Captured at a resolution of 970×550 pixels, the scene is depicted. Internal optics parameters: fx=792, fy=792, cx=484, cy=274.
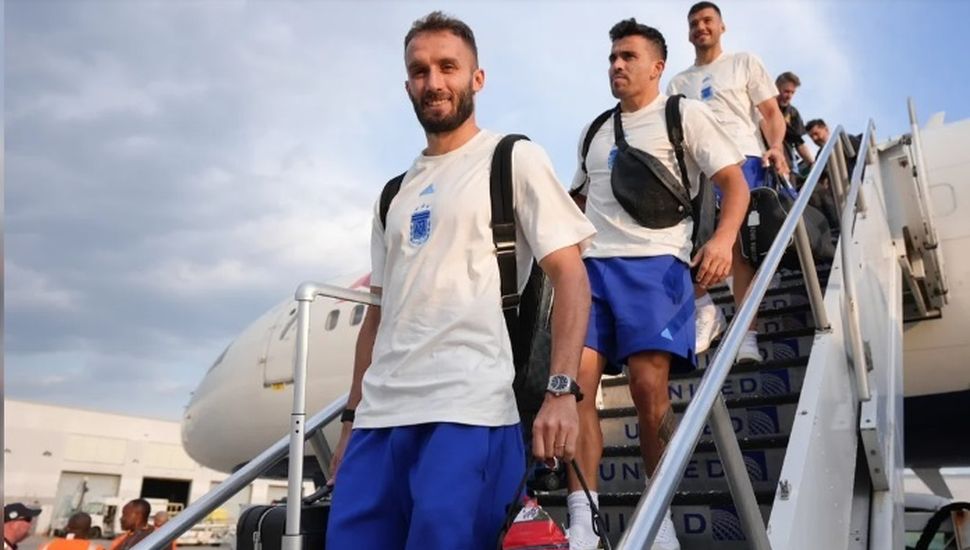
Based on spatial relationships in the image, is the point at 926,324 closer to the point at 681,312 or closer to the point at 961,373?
the point at 961,373

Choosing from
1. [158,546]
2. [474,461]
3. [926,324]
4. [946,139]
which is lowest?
[158,546]

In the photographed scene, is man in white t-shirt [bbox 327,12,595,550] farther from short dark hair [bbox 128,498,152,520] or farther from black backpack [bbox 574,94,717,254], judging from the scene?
short dark hair [bbox 128,498,152,520]

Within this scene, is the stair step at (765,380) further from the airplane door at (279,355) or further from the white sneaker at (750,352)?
the airplane door at (279,355)

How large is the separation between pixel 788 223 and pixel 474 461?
1.58m

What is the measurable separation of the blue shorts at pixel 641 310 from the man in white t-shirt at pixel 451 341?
778mm

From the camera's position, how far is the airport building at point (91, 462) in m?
35.4

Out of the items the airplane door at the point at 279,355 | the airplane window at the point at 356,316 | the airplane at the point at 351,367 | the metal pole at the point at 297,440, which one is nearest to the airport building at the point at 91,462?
the airplane at the point at 351,367

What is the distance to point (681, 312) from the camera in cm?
258

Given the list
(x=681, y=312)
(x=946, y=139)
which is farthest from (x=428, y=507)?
(x=946, y=139)

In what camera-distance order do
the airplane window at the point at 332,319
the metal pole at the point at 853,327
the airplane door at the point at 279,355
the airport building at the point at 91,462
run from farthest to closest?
the airport building at the point at 91,462 < the airplane door at the point at 279,355 < the airplane window at the point at 332,319 < the metal pole at the point at 853,327

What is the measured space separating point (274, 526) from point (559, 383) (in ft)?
2.85

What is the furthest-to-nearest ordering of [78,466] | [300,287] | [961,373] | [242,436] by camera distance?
[78,466] → [242,436] → [961,373] → [300,287]

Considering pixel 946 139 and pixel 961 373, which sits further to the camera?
pixel 946 139

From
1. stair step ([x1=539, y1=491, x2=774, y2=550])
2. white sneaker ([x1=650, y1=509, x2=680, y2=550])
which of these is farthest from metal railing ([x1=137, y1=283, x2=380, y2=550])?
stair step ([x1=539, y1=491, x2=774, y2=550])
